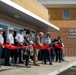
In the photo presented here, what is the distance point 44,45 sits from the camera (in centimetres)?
1477

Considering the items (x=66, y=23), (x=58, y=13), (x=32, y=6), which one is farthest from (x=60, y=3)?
(x=32, y=6)

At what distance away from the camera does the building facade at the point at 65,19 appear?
30031 mm

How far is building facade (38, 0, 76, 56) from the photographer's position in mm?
30031

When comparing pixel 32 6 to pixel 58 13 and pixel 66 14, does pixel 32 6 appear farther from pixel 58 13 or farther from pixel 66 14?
pixel 66 14

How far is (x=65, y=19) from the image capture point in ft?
102

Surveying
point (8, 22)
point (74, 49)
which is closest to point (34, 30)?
point (8, 22)

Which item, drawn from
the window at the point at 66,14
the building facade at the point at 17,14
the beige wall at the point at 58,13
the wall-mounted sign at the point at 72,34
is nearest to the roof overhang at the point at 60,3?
the beige wall at the point at 58,13

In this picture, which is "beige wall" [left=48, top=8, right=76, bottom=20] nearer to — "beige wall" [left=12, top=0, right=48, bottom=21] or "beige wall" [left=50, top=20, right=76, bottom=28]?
"beige wall" [left=50, top=20, right=76, bottom=28]

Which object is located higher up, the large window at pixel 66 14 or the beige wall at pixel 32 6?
the large window at pixel 66 14

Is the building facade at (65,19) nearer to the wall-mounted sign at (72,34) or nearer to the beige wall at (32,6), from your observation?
the wall-mounted sign at (72,34)

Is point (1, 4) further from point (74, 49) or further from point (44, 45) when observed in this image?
point (74, 49)

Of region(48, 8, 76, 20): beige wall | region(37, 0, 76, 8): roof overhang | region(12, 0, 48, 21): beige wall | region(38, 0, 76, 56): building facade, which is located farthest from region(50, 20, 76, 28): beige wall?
region(12, 0, 48, 21): beige wall

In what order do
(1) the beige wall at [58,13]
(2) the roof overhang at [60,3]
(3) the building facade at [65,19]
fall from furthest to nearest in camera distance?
(1) the beige wall at [58,13], (3) the building facade at [65,19], (2) the roof overhang at [60,3]

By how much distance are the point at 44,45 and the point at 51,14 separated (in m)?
16.9
